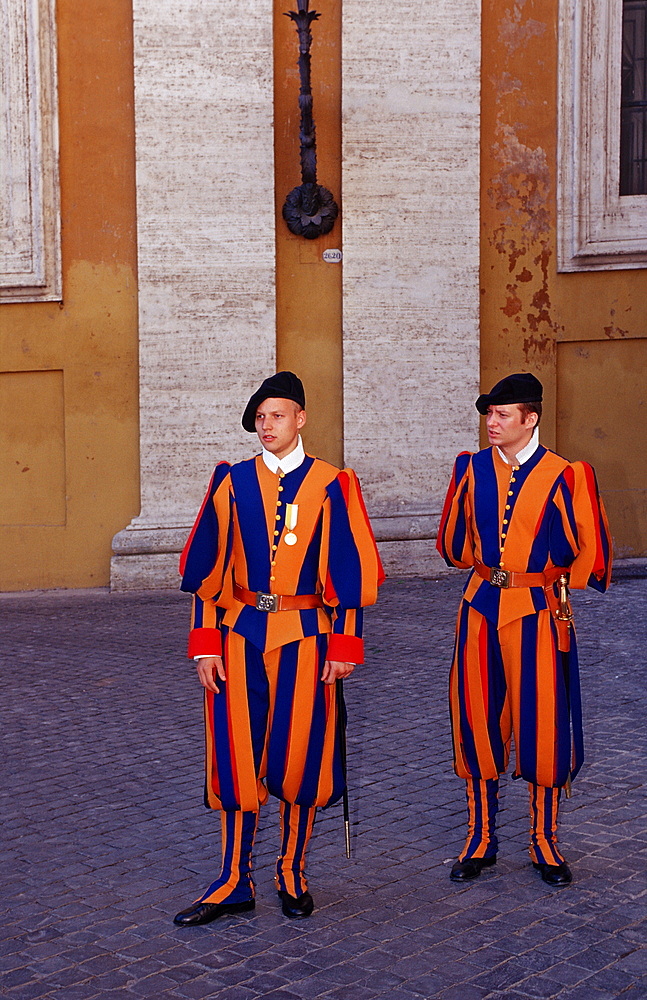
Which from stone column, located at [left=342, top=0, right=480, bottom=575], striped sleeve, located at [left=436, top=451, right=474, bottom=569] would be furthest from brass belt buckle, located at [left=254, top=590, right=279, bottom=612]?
stone column, located at [left=342, top=0, right=480, bottom=575]

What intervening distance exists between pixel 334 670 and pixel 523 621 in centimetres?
77

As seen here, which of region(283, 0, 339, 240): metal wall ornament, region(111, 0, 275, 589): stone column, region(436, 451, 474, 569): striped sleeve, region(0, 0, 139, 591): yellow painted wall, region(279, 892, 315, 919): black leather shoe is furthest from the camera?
region(0, 0, 139, 591): yellow painted wall

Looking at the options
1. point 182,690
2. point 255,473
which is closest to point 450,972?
point 255,473

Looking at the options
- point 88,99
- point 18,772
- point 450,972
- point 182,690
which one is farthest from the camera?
point 88,99

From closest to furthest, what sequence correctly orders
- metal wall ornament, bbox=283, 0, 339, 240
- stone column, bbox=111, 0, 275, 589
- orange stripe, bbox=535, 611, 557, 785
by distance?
orange stripe, bbox=535, 611, 557, 785 → metal wall ornament, bbox=283, 0, 339, 240 → stone column, bbox=111, 0, 275, 589

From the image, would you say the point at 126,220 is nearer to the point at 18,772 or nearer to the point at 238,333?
the point at 238,333

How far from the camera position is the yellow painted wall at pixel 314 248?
36.0ft

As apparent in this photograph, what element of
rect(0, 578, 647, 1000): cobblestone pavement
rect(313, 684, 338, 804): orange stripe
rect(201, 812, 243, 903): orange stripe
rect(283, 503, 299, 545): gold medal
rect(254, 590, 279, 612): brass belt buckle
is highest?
rect(283, 503, 299, 545): gold medal

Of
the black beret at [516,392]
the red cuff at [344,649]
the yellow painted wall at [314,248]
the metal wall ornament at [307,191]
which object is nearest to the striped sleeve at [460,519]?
the black beret at [516,392]

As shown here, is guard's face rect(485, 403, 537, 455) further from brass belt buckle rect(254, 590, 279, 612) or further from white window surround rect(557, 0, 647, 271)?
white window surround rect(557, 0, 647, 271)

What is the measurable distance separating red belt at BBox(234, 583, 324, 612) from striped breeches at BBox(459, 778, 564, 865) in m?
1.00

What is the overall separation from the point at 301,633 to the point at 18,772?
2.43 m

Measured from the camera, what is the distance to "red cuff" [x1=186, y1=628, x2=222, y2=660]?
4.20 m

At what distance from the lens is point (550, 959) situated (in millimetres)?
3898
